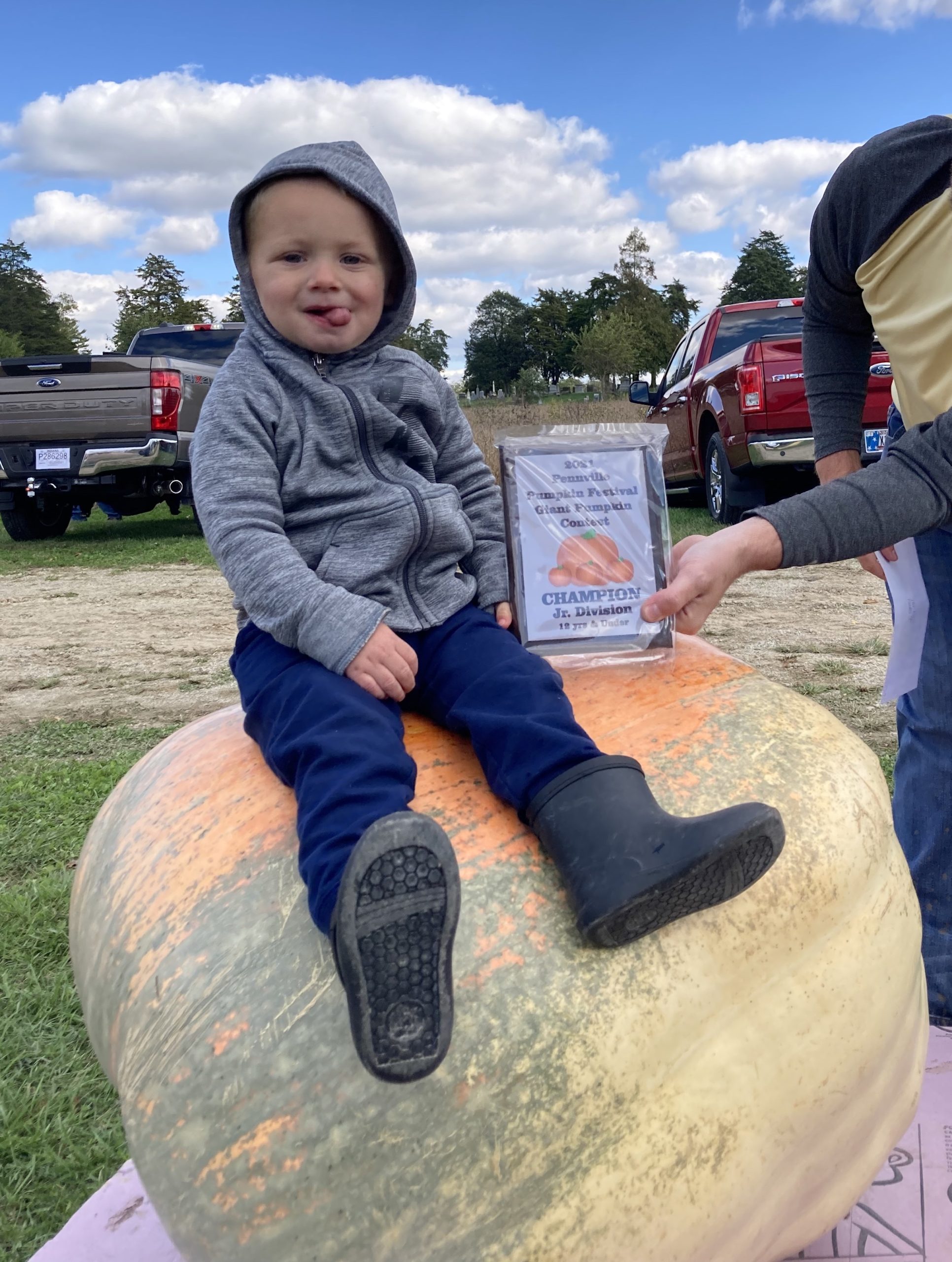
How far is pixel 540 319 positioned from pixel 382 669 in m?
92.0

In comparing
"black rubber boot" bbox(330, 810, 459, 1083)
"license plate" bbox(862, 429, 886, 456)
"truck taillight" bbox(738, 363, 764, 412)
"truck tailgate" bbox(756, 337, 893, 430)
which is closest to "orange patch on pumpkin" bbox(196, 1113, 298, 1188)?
"black rubber boot" bbox(330, 810, 459, 1083)

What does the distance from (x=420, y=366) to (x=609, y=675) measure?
2.79 ft

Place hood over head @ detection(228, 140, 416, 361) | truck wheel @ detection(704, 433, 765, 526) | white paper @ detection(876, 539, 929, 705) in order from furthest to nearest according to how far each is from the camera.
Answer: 1. truck wheel @ detection(704, 433, 765, 526)
2. white paper @ detection(876, 539, 929, 705)
3. hood over head @ detection(228, 140, 416, 361)

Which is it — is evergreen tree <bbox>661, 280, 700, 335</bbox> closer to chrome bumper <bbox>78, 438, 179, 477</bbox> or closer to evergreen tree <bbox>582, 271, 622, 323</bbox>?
evergreen tree <bbox>582, 271, 622, 323</bbox>

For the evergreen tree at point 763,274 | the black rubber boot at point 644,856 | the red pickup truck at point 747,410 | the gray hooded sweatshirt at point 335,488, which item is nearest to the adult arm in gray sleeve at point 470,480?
the gray hooded sweatshirt at point 335,488

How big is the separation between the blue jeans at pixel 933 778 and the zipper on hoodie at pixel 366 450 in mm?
1215

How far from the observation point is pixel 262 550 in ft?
6.27

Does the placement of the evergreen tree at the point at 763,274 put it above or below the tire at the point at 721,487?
above

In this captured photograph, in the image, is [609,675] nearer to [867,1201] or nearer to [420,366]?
[420,366]

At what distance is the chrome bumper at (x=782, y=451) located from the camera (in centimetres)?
812

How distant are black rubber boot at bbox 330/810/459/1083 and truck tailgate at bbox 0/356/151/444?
30.5 feet

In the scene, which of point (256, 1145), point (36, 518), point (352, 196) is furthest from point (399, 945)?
point (36, 518)

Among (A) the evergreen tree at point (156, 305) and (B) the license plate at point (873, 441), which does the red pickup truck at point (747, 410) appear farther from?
(A) the evergreen tree at point (156, 305)

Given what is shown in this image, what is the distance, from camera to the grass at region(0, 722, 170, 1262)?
2.14m
